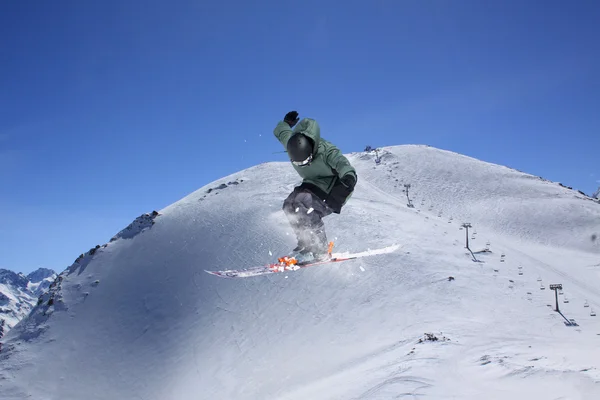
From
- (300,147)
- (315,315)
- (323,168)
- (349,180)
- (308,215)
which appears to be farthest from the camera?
(315,315)

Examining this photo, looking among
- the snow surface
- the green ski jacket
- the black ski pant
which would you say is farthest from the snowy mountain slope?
the green ski jacket

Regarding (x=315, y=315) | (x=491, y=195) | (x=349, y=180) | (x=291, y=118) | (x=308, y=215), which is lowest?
(x=308, y=215)

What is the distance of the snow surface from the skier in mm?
13189

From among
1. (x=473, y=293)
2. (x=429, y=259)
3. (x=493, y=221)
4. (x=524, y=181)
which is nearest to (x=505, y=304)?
(x=473, y=293)

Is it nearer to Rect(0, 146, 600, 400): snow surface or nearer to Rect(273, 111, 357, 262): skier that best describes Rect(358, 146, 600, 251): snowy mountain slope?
Rect(0, 146, 600, 400): snow surface

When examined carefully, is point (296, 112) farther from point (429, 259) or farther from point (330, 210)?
point (429, 259)

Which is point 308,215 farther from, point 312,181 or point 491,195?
point 491,195

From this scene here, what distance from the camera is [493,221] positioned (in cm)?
6381

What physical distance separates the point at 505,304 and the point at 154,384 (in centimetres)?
2791

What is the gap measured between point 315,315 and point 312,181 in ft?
102

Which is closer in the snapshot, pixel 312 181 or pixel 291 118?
pixel 291 118

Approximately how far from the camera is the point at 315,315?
3453cm

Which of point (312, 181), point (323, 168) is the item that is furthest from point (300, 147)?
point (312, 181)

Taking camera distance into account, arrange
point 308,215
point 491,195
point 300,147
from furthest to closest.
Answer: point 491,195 → point 308,215 → point 300,147
